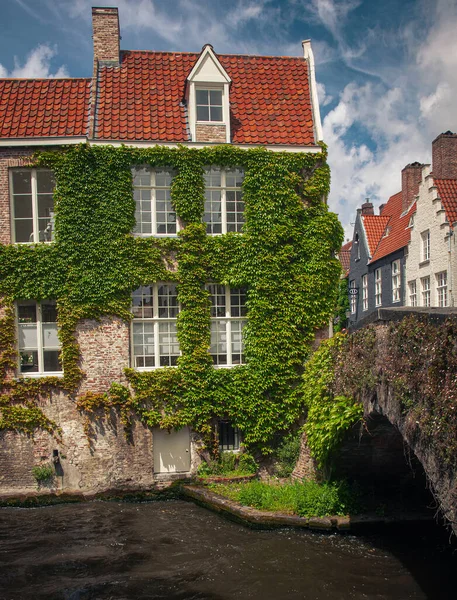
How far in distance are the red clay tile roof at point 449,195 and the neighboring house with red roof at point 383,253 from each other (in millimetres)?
2607

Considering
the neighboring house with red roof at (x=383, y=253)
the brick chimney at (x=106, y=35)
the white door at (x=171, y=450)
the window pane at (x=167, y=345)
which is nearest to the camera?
the white door at (x=171, y=450)

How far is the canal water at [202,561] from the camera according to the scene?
9688 mm

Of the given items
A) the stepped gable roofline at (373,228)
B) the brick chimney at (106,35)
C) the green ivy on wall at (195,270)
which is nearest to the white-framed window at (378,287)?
the stepped gable roofline at (373,228)

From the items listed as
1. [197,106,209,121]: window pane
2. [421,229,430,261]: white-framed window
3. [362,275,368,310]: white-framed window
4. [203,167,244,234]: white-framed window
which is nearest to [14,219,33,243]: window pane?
[203,167,244,234]: white-framed window

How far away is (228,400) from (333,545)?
4859 millimetres

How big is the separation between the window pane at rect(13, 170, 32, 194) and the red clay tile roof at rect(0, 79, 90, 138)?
3.35 feet

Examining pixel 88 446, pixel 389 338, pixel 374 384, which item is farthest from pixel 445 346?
pixel 88 446

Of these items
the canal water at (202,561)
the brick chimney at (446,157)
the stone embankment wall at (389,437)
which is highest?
the brick chimney at (446,157)

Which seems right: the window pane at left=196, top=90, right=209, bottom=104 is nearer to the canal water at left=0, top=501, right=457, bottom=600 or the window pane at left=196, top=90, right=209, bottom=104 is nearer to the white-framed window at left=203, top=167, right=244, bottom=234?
the white-framed window at left=203, top=167, right=244, bottom=234

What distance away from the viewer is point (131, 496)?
15.0 meters

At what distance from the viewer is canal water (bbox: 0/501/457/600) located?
9.69 meters

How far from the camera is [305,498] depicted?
1291 cm

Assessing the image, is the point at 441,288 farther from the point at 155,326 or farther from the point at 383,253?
the point at 155,326

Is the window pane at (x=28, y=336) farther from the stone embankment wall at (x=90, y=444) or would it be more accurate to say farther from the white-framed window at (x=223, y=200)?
the white-framed window at (x=223, y=200)
